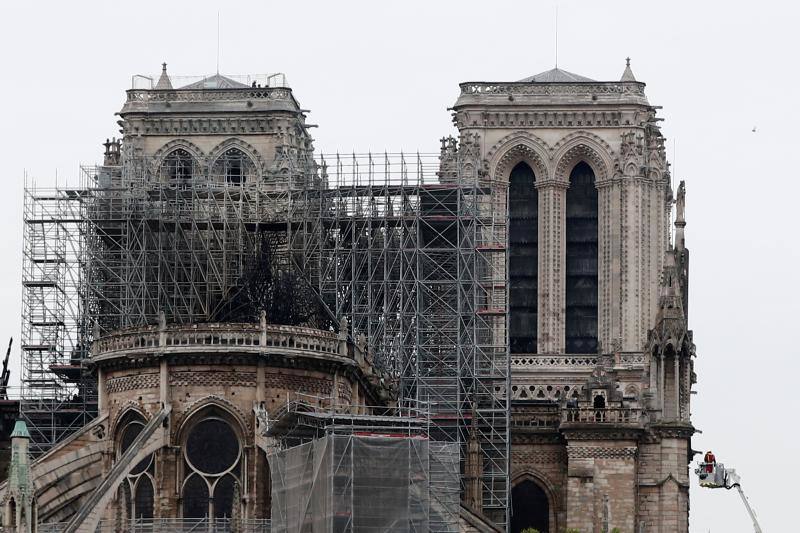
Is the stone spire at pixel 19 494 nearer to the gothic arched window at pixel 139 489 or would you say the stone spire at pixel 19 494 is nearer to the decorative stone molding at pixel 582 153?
the gothic arched window at pixel 139 489

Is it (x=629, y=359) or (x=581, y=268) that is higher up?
(x=581, y=268)

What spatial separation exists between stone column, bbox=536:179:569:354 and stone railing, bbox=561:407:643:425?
640 cm

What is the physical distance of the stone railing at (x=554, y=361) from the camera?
120875mm

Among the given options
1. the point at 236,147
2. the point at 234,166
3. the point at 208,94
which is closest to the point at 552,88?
the point at 236,147

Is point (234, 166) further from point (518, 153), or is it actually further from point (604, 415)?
point (604, 415)

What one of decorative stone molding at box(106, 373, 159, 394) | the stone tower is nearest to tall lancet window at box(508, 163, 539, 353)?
the stone tower

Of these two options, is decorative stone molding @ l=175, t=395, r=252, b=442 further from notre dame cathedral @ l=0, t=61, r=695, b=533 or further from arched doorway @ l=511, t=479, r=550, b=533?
arched doorway @ l=511, t=479, r=550, b=533

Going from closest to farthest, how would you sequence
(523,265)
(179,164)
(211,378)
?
1. (211,378)
2. (179,164)
3. (523,265)

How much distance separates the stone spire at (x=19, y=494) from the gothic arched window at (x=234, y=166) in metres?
35.6

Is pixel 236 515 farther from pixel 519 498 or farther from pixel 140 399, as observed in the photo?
pixel 519 498

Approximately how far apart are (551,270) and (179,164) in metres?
15.0

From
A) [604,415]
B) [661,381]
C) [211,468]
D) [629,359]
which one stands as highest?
[629,359]

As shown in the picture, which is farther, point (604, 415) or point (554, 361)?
point (554, 361)

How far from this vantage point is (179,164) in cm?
12056
